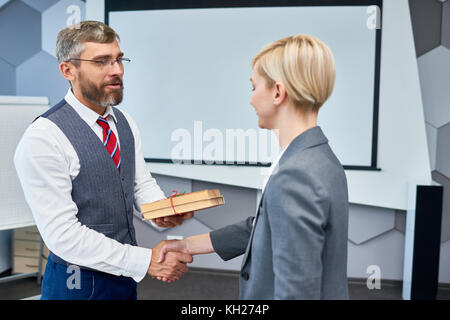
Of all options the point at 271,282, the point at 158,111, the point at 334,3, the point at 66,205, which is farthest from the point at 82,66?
the point at 334,3

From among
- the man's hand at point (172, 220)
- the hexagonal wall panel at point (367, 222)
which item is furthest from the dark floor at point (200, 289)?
the man's hand at point (172, 220)

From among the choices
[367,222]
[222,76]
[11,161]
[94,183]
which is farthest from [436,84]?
[11,161]

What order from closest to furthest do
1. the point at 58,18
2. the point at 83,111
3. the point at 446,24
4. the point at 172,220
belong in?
the point at 83,111 → the point at 172,220 → the point at 446,24 → the point at 58,18

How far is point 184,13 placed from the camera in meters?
2.87

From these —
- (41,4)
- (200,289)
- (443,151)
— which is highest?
(41,4)

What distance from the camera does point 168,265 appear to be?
1.32 meters

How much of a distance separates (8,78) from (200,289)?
2.20 meters

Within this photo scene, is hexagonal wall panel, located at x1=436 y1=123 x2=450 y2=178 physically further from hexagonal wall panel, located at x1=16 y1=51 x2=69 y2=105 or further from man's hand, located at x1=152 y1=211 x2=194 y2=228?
hexagonal wall panel, located at x1=16 y1=51 x2=69 y2=105

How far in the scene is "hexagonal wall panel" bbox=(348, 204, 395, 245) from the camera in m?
2.83

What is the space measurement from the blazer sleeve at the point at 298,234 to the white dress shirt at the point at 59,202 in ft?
1.94

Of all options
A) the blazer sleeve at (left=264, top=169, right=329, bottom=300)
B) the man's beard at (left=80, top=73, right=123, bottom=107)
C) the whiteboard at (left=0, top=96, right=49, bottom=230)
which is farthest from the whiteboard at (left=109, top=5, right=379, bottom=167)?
the blazer sleeve at (left=264, top=169, right=329, bottom=300)

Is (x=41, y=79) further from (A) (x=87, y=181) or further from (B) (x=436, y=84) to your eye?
(B) (x=436, y=84)

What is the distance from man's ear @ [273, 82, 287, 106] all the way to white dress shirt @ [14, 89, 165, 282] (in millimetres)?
637
